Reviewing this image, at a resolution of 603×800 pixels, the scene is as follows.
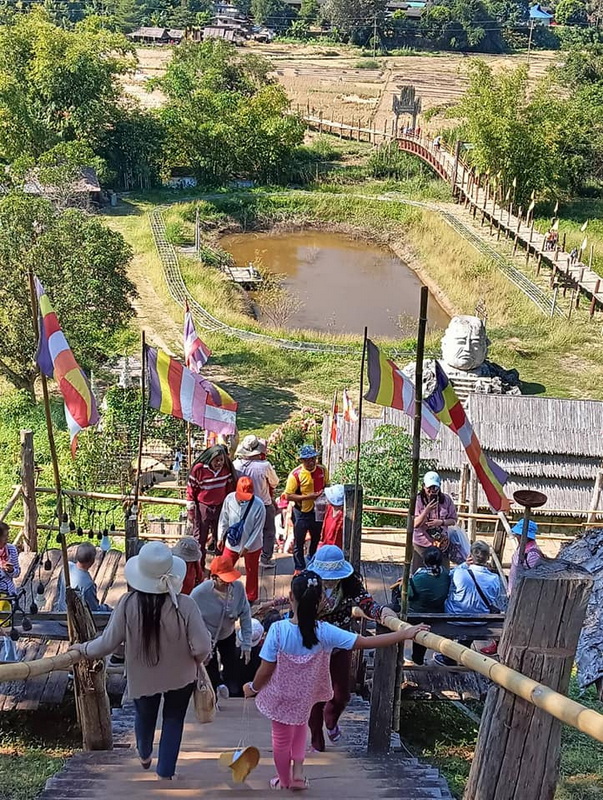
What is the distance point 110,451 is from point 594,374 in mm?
10507

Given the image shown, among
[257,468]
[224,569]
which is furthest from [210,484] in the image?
[224,569]

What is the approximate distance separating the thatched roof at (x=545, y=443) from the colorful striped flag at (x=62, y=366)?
720 centimetres

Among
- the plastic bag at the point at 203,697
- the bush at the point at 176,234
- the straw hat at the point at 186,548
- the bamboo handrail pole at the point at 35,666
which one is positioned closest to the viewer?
the bamboo handrail pole at the point at 35,666

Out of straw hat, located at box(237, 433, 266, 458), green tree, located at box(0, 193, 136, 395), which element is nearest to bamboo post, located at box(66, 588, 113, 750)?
straw hat, located at box(237, 433, 266, 458)

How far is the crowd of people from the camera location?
3732 millimetres

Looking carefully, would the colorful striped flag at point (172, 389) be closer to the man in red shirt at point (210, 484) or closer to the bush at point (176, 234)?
the man in red shirt at point (210, 484)

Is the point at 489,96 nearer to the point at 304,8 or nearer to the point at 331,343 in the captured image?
the point at 331,343

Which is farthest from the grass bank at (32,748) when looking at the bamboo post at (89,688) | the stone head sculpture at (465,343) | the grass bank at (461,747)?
the stone head sculpture at (465,343)

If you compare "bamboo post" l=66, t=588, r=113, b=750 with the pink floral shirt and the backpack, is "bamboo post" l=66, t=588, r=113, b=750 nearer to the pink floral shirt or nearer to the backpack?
the backpack

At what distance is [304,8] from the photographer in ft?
247

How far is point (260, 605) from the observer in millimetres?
Answer: 6609

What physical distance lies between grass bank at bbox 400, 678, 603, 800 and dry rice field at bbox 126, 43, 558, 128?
39568 millimetres

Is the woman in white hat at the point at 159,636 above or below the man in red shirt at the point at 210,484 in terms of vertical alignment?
above

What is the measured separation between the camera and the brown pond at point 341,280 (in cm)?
2339
